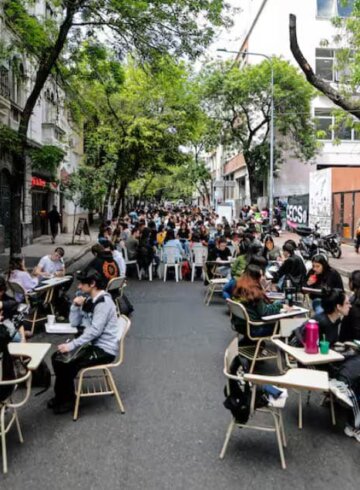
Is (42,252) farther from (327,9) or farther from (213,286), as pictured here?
(327,9)

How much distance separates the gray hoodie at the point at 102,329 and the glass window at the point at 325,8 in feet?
123

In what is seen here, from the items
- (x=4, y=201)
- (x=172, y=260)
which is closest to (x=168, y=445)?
(x=172, y=260)

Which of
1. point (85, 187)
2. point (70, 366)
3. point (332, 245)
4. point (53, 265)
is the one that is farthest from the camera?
point (85, 187)

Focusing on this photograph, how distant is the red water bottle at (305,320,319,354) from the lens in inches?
198

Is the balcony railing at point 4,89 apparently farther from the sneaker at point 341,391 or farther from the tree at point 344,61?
the sneaker at point 341,391

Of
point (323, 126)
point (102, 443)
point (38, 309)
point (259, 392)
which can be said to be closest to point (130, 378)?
point (102, 443)

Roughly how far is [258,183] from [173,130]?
14.1 meters

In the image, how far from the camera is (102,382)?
6105mm

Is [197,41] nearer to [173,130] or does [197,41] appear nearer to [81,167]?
[81,167]

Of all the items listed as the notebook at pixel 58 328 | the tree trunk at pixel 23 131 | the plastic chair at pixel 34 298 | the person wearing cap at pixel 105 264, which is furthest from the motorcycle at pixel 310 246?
the notebook at pixel 58 328

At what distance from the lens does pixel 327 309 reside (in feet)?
17.9

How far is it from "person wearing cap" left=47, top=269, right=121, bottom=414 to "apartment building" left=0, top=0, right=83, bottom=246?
1147 cm

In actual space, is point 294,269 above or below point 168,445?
above

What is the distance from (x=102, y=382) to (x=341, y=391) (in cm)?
278
